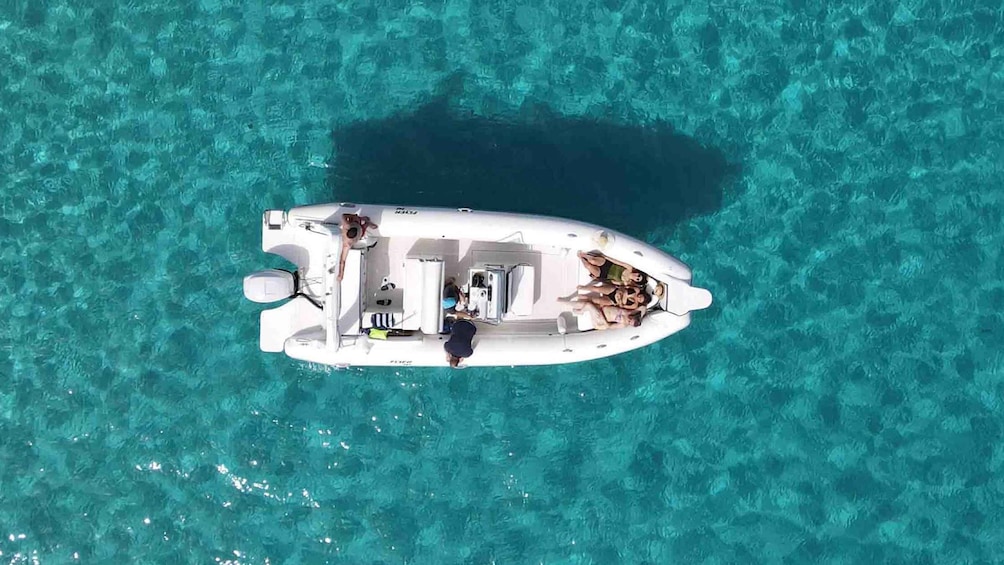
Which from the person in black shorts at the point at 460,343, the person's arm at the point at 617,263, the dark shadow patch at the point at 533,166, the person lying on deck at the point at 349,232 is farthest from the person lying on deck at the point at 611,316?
the person lying on deck at the point at 349,232

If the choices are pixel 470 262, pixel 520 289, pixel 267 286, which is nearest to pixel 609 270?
pixel 520 289

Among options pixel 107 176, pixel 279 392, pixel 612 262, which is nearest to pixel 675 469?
pixel 612 262

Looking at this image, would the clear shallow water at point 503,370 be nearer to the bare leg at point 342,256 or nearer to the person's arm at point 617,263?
the person's arm at point 617,263

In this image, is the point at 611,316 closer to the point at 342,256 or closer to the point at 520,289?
the point at 520,289

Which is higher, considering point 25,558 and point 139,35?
point 139,35

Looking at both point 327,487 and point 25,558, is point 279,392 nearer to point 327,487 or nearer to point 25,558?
point 327,487

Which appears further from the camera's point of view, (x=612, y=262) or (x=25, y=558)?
(x=25, y=558)

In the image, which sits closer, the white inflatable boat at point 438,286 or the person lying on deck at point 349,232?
the person lying on deck at point 349,232
